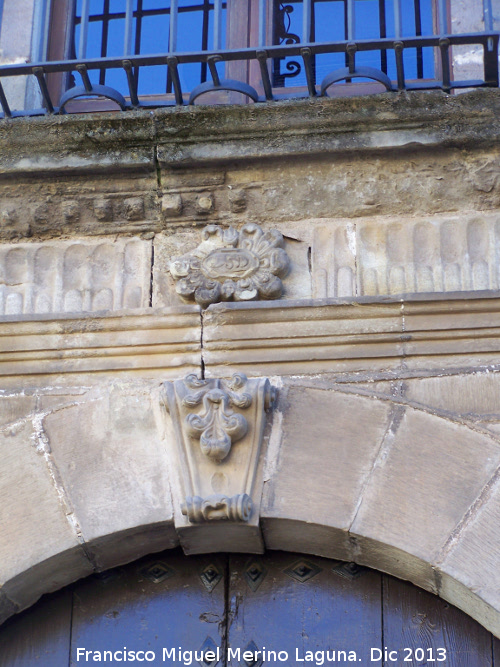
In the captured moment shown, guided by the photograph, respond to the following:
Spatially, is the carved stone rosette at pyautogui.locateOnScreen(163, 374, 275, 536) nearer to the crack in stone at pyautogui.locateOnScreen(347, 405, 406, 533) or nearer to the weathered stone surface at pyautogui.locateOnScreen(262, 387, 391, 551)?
the weathered stone surface at pyautogui.locateOnScreen(262, 387, 391, 551)

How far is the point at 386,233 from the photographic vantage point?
3197mm

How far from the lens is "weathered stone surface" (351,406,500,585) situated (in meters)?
2.70

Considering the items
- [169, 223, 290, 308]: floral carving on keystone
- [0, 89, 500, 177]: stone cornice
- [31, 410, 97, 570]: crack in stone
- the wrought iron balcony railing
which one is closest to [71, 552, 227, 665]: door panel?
[31, 410, 97, 570]: crack in stone

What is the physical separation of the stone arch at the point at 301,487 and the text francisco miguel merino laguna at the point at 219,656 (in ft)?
0.70

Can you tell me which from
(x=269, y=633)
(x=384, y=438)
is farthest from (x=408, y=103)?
(x=269, y=633)

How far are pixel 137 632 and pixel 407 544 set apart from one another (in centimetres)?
76

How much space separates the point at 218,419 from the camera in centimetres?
285

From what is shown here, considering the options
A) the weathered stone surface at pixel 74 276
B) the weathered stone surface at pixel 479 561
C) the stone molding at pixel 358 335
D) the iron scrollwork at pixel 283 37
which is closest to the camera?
the weathered stone surface at pixel 479 561

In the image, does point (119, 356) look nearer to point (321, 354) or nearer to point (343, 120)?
point (321, 354)

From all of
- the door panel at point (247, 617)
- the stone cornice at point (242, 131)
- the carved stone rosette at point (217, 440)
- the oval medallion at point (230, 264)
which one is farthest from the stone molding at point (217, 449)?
the stone cornice at point (242, 131)

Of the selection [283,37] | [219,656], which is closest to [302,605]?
[219,656]

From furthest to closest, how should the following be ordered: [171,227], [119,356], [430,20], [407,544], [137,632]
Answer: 1. [430,20]
2. [171,227]
3. [119,356]
4. [137,632]
5. [407,544]

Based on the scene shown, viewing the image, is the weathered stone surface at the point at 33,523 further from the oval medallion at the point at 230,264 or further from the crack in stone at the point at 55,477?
the oval medallion at the point at 230,264

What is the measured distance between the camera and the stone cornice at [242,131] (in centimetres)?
320
